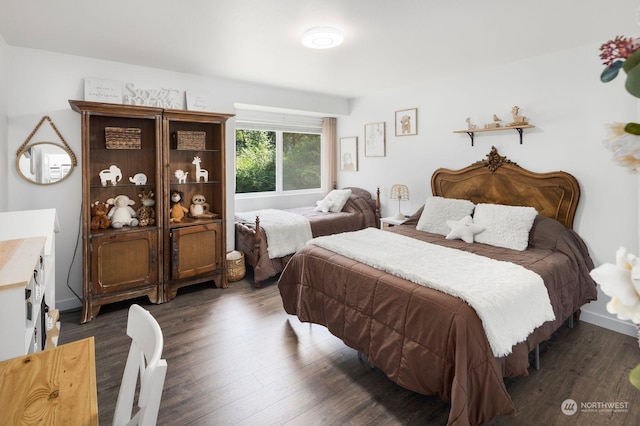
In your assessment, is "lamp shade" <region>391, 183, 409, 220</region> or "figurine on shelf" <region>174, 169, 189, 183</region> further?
"lamp shade" <region>391, 183, 409, 220</region>

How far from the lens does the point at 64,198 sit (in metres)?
3.29

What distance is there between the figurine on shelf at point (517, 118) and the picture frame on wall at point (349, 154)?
8.05ft

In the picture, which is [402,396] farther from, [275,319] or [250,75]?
[250,75]

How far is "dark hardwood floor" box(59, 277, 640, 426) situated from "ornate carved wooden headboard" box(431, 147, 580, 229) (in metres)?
1.08

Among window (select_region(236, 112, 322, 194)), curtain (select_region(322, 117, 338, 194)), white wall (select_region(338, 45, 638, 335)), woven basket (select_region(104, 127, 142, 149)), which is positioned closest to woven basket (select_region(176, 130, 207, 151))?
woven basket (select_region(104, 127, 142, 149))

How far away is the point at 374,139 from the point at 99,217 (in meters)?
3.63

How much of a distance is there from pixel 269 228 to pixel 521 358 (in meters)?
2.78

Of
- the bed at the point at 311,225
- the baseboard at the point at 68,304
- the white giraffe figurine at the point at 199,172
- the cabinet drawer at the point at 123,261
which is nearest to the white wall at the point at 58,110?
the baseboard at the point at 68,304

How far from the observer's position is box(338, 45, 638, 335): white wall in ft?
9.46

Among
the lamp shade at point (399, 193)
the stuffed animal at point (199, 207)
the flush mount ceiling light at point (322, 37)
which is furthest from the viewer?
the lamp shade at point (399, 193)

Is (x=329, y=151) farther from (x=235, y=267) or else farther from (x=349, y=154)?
(x=235, y=267)

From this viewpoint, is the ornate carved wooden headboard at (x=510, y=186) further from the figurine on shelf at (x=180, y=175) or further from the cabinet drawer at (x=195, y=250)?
the figurine on shelf at (x=180, y=175)

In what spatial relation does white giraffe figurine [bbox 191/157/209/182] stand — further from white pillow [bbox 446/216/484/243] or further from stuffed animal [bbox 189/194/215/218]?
white pillow [bbox 446/216/484/243]

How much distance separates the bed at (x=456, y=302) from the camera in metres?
1.75
